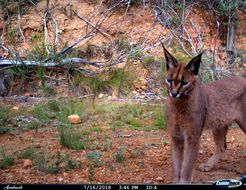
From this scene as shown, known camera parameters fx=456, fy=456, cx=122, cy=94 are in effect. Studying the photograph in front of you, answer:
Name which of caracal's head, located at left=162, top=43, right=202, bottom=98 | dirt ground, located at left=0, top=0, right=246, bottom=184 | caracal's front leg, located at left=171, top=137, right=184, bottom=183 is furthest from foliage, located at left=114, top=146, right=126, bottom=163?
caracal's head, located at left=162, top=43, right=202, bottom=98

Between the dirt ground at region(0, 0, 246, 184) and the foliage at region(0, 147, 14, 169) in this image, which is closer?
the dirt ground at region(0, 0, 246, 184)

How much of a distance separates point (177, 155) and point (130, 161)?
0.69 metres

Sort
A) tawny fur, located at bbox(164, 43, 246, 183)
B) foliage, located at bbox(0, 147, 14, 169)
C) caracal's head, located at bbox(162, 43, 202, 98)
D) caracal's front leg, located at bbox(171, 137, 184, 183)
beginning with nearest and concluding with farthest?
caracal's head, located at bbox(162, 43, 202, 98) < tawny fur, located at bbox(164, 43, 246, 183) < caracal's front leg, located at bbox(171, 137, 184, 183) < foliage, located at bbox(0, 147, 14, 169)

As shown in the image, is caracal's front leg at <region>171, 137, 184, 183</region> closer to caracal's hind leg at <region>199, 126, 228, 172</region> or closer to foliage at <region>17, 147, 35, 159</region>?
caracal's hind leg at <region>199, 126, 228, 172</region>

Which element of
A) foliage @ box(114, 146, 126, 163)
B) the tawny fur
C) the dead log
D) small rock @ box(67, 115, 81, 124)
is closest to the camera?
the tawny fur

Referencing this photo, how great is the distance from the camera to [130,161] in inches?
Result: 201

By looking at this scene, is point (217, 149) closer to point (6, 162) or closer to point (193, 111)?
point (193, 111)

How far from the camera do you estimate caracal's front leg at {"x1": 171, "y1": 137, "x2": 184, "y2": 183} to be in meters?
4.57

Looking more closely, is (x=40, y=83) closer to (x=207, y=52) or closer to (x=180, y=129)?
(x=207, y=52)

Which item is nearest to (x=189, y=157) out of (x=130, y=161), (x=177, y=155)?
(x=177, y=155)

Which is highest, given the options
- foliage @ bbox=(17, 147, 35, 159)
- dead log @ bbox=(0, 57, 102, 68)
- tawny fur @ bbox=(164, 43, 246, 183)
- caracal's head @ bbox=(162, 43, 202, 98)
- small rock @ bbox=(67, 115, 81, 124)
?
caracal's head @ bbox=(162, 43, 202, 98)

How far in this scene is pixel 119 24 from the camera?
998cm

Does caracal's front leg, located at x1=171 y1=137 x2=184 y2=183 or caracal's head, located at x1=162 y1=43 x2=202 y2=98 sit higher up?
caracal's head, located at x1=162 y1=43 x2=202 y2=98

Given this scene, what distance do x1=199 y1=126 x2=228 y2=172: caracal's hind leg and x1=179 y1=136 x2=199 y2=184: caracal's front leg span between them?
0.63 metres
